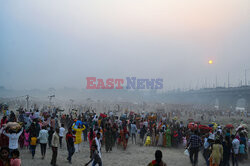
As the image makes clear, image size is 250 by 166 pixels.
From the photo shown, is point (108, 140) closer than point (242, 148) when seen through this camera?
No

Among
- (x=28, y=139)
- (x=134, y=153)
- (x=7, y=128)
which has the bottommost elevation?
(x=134, y=153)

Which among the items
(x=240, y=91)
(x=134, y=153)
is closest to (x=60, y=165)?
(x=134, y=153)

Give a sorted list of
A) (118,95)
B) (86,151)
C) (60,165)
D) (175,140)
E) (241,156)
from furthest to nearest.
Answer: (118,95)
(175,140)
(86,151)
(241,156)
(60,165)

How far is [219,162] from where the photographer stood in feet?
22.8

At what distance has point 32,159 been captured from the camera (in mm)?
8750

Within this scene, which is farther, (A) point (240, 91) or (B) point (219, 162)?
(A) point (240, 91)

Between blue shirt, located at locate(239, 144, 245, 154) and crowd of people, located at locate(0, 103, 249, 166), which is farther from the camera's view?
blue shirt, located at locate(239, 144, 245, 154)

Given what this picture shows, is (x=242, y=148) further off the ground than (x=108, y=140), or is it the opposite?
(x=242, y=148)

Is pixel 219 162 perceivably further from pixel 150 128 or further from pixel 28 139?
pixel 28 139

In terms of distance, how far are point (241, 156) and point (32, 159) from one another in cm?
1004

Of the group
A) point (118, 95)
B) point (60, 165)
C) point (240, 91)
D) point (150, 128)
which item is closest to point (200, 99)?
point (240, 91)

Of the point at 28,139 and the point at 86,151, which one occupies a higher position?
the point at 28,139

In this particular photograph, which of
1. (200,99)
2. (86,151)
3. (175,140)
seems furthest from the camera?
(200,99)

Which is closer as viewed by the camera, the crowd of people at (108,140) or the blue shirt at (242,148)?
the crowd of people at (108,140)
